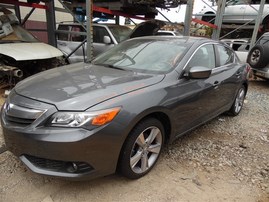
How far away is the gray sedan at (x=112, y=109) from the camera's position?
2.23 m

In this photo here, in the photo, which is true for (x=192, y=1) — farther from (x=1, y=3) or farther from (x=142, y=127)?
(x=142, y=127)

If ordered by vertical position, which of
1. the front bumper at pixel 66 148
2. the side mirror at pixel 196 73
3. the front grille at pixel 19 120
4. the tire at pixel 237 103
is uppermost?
the side mirror at pixel 196 73

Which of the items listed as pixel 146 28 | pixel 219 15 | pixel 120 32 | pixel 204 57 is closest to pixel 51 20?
pixel 120 32

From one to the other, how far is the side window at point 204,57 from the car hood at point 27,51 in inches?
145

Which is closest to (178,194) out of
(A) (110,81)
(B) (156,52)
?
(A) (110,81)

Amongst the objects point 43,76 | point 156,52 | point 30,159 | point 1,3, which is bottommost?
point 30,159

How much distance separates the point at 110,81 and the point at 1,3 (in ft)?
21.9

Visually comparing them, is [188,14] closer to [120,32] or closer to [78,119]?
[120,32]

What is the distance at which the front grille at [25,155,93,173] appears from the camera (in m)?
2.29

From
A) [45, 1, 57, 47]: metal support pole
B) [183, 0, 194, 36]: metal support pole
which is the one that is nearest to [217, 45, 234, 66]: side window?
[183, 0, 194, 36]: metal support pole

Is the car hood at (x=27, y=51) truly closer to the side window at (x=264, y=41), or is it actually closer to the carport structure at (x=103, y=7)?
the carport structure at (x=103, y=7)

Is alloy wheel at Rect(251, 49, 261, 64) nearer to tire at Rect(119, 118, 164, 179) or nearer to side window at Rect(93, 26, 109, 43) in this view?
side window at Rect(93, 26, 109, 43)

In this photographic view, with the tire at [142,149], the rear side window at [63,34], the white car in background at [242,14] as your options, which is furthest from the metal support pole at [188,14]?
the tire at [142,149]

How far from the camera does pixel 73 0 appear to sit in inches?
341
